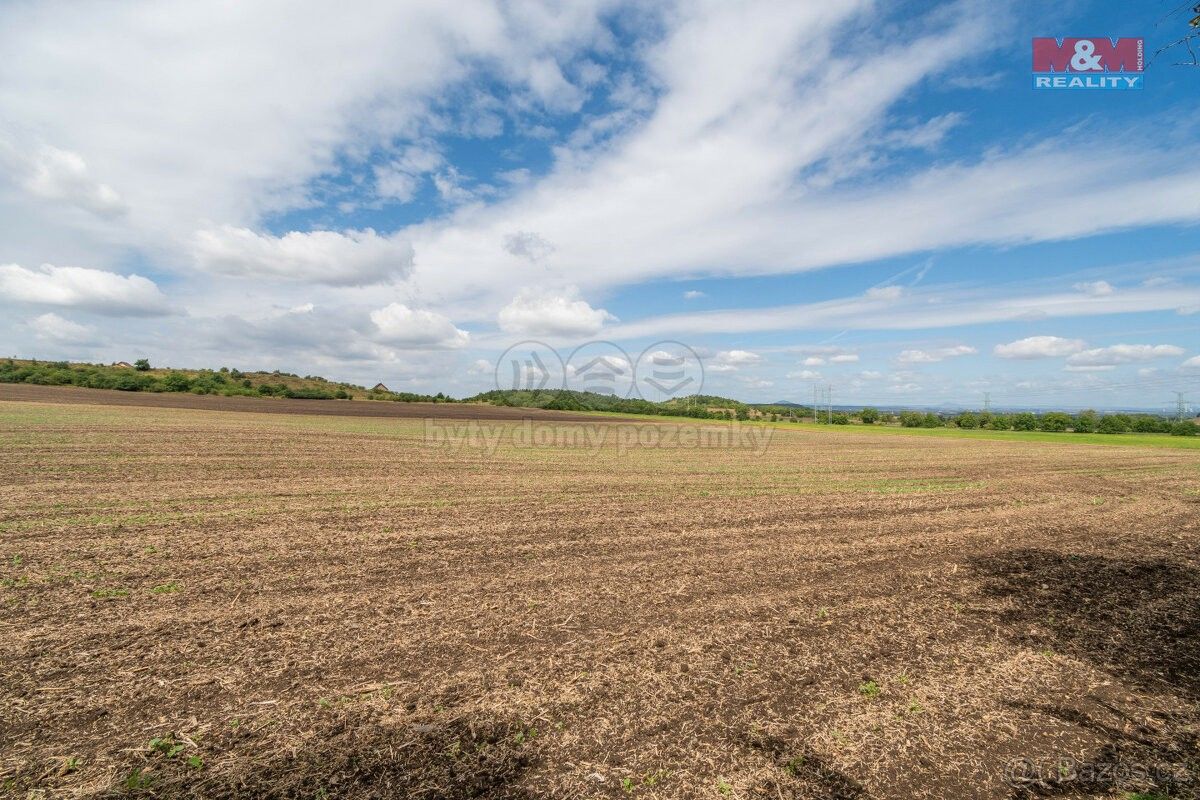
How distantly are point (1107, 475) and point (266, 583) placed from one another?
109 feet

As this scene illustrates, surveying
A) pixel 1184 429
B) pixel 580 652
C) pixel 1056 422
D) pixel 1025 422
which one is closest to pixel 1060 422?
pixel 1056 422

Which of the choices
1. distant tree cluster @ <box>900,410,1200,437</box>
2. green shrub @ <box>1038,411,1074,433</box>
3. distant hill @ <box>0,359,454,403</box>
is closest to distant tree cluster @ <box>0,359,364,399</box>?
distant hill @ <box>0,359,454,403</box>

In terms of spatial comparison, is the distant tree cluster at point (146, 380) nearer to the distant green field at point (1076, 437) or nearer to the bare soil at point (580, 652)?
the distant green field at point (1076, 437)

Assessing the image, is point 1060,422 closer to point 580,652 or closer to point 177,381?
point 580,652

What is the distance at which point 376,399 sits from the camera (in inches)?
3959

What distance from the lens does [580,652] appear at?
547 cm

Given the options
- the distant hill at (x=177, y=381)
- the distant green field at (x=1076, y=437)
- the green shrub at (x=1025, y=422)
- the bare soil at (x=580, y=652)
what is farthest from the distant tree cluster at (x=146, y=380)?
the green shrub at (x=1025, y=422)

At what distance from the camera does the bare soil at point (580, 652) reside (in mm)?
3768

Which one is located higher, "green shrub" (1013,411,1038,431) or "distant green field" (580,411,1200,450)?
"green shrub" (1013,411,1038,431)

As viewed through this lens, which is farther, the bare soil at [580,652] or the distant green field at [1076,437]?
the distant green field at [1076,437]

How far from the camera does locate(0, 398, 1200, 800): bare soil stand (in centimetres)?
377

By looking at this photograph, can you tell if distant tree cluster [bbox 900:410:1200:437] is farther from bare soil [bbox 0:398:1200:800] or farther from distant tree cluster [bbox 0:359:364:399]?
distant tree cluster [bbox 0:359:364:399]

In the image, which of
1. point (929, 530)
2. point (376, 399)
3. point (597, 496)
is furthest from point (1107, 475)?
point (376, 399)

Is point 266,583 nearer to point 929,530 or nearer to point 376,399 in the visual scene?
point 929,530
